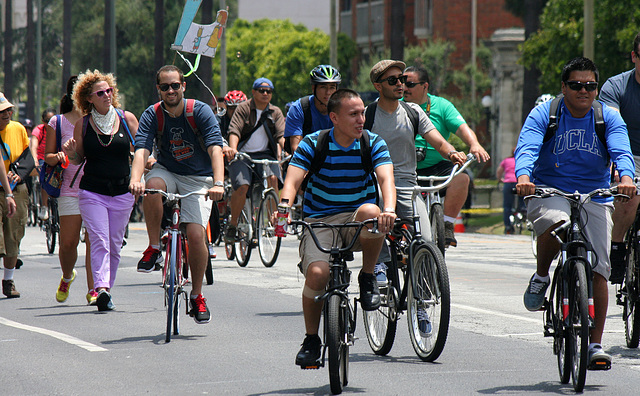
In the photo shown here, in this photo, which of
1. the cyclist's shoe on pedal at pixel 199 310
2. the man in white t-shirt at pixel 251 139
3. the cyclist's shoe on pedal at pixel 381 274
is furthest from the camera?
the man in white t-shirt at pixel 251 139

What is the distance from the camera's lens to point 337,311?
6121 mm

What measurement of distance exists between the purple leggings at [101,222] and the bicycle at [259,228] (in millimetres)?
3778

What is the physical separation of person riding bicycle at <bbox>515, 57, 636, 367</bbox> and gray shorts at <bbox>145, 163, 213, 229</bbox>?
8.68ft

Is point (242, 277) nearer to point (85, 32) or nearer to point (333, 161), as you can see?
point (333, 161)

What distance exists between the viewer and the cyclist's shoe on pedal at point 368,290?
6.68 meters

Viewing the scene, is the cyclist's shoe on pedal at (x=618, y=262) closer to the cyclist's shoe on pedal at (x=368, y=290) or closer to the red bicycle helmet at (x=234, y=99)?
the cyclist's shoe on pedal at (x=368, y=290)

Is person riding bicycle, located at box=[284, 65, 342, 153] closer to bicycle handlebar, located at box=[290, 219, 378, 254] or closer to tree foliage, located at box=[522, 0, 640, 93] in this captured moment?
bicycle handlebar, located at box=[290, 219, 378, 254]

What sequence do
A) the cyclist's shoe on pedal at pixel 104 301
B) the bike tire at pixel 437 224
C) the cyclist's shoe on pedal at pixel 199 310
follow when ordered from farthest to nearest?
the bike tire at pixel 437 224
the cyclist's shoe on pedal at pixel 104 301
the cyclist's shoe on pedal at pixel 199 310

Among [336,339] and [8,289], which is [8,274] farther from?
[336,339]

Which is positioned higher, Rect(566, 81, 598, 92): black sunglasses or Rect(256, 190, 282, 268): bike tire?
Rect(566, 81, 598, 92): black sunglasses

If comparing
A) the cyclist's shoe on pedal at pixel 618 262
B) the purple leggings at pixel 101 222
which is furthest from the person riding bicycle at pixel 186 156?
the cyclist's shoe on pedal at pixel 618 262

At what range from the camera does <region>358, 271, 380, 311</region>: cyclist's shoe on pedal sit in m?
6.68

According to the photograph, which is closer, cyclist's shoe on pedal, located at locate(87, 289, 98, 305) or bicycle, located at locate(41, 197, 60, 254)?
cyclist's shoe on pedal, located at locate(87, 289, 98, 305)

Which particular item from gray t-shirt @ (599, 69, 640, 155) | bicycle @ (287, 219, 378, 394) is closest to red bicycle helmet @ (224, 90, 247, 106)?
gray t-shirt @ (599, 69, 640, 155)
